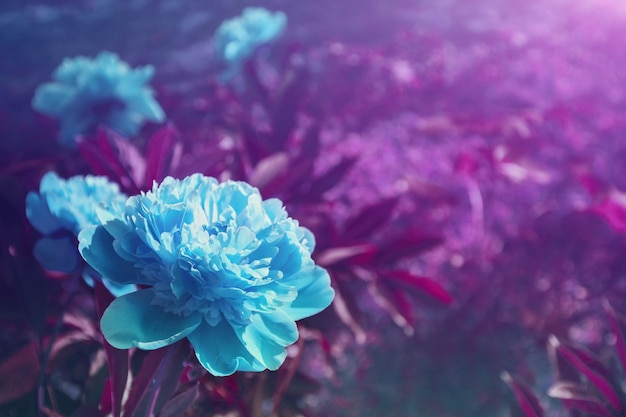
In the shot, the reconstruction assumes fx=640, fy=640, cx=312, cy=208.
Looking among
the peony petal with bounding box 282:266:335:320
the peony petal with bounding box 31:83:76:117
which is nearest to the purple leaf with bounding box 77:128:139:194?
the peony petal with bounding box 31:83:76:117

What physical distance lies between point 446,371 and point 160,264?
0.93 meters

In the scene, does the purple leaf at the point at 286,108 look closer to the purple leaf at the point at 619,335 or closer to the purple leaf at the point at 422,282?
the purple leaf at the point at 422,282

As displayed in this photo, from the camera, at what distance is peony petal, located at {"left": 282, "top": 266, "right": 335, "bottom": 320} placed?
53cm

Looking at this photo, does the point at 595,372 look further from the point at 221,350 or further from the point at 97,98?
the point at 97,98

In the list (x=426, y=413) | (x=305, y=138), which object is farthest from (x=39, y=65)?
(x=426, y=413)

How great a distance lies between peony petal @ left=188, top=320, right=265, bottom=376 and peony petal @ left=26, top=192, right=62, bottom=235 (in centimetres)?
25

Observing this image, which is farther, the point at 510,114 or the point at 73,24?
the point at 73,24

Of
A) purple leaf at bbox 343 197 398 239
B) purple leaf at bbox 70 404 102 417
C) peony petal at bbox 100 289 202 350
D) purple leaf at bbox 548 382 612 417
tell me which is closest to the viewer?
peony petal at bbox 100 289 202 350

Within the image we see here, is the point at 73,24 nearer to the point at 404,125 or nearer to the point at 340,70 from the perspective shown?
the point at 340,70

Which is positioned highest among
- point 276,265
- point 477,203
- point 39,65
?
point 276,265

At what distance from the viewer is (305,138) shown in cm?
101

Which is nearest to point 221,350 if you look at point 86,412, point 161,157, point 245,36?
point 86,412

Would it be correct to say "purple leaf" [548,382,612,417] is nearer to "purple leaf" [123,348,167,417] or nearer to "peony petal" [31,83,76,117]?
"purple leaf" [123,348,167,417]

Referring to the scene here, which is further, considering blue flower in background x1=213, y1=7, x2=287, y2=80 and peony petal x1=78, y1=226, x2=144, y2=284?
blue flower in background x1=213, y1=7, x2=287, y2=80
